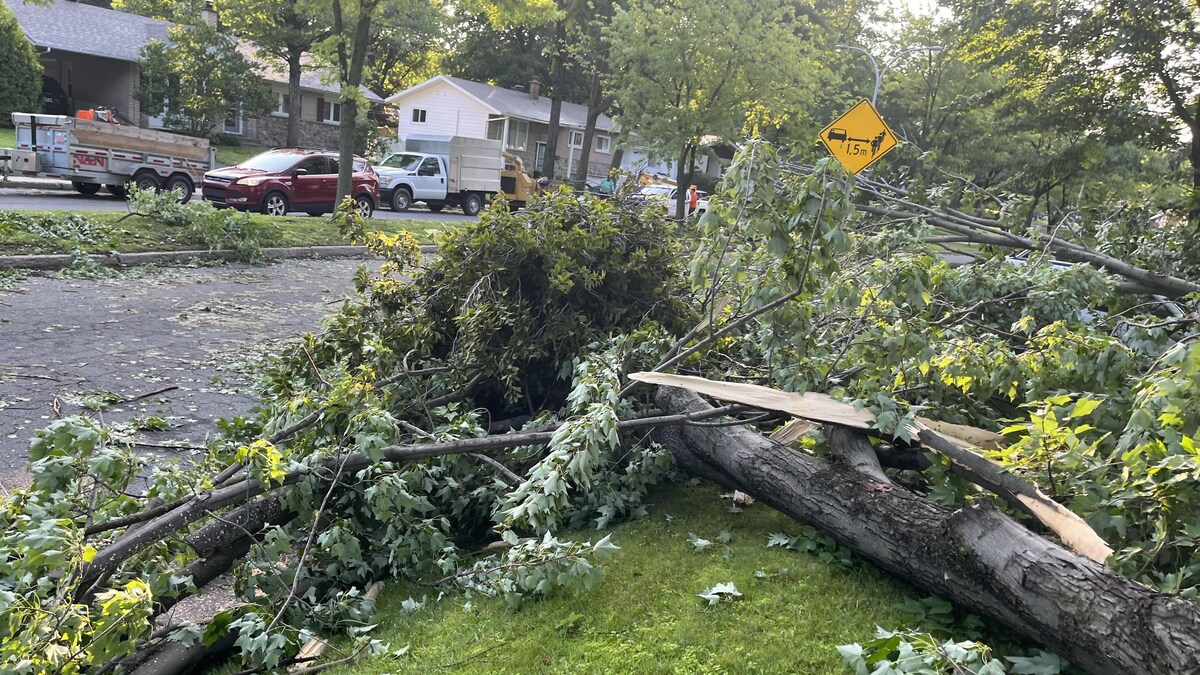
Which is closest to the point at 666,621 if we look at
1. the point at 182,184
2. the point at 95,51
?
the point at 182,184

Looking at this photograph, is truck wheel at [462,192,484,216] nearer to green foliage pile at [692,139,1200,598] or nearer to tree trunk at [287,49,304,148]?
tree trunk at [287,49,304,148]

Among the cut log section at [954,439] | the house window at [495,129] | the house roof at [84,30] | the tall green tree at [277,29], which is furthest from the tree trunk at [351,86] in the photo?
the house window at [495,129]

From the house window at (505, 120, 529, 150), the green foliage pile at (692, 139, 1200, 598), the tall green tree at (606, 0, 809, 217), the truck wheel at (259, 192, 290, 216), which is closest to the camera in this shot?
the green foliage pile at (692, 139, 1200, 598)

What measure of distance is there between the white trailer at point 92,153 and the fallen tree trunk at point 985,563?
17.5 meters

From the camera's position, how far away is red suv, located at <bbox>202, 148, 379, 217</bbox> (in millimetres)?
18484

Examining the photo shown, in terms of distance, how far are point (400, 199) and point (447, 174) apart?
1994 mm

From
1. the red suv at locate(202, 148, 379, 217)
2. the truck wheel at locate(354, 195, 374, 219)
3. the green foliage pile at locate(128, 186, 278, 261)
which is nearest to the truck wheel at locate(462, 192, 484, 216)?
the truck wheel at locate(354, 195, 374, 219)

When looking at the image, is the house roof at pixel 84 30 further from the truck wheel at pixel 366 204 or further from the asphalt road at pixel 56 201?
the truck wheel at pixel 366 204

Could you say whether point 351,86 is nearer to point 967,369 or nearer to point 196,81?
point 967,369

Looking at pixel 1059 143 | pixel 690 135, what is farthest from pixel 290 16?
pixel 1059 143

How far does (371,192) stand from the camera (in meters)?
21.3

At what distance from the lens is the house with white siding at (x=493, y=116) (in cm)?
4325

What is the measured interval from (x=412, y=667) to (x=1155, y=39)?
1541 cm

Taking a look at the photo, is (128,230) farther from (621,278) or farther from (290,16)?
(290,16)
